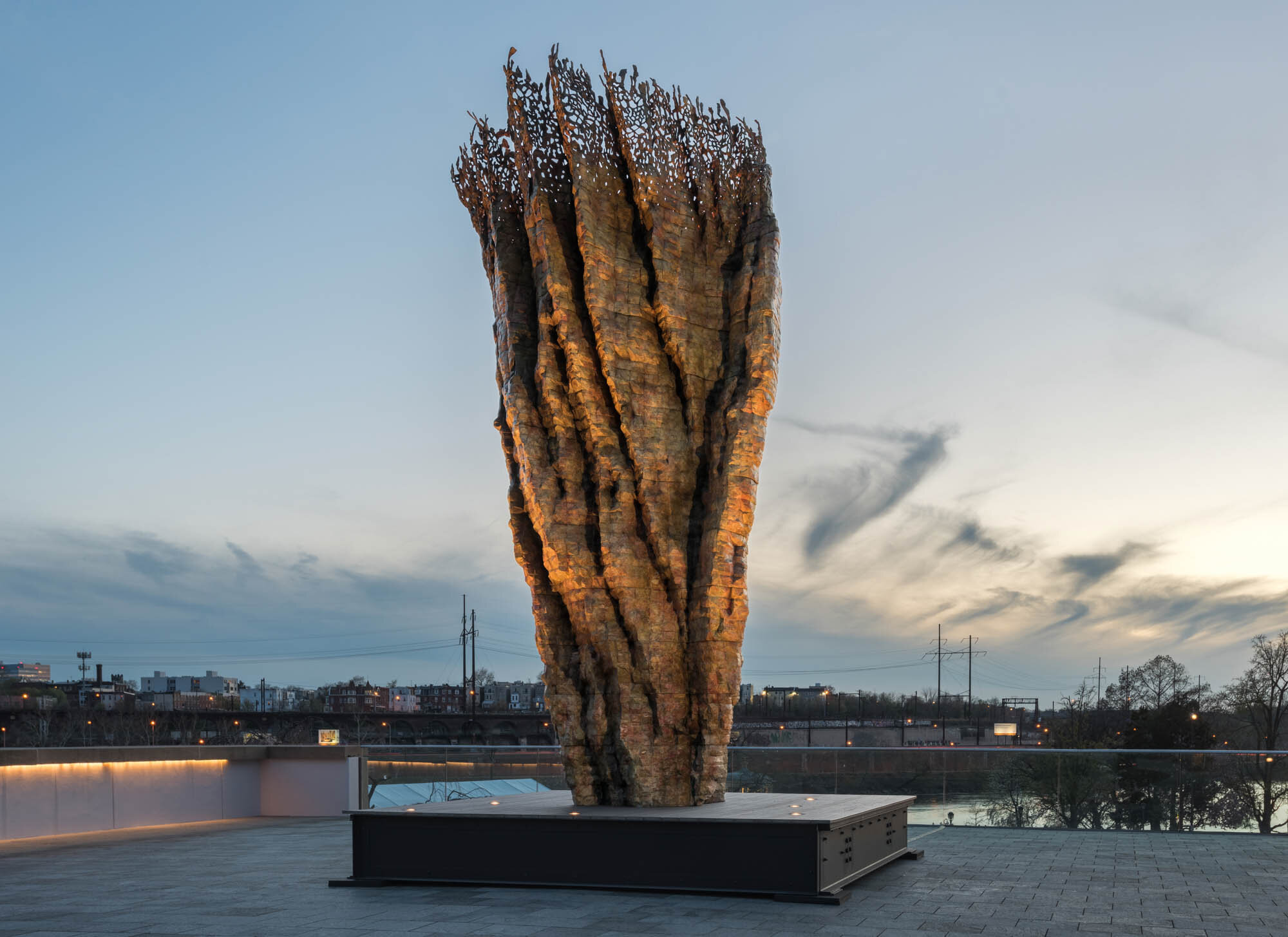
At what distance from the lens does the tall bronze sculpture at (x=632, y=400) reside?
10531 mm

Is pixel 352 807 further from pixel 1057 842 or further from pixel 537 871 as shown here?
pixel 1057 842

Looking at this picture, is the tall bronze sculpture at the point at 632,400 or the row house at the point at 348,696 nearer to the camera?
the tall bronze sculpture at the point at 632,400

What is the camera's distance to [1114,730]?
35.2m

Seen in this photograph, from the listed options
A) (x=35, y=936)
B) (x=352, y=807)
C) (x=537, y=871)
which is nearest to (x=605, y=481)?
(x=537, y=871)

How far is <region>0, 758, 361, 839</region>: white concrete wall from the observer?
1347cm

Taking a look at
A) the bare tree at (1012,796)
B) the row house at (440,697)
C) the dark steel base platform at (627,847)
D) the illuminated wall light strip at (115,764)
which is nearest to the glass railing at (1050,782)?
the bare tree at (1012,796)

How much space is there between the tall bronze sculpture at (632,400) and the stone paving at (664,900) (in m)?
2.08

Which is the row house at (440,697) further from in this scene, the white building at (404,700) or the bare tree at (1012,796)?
the bare tree at (1012,796)

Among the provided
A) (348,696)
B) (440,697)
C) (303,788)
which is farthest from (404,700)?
(303,788)

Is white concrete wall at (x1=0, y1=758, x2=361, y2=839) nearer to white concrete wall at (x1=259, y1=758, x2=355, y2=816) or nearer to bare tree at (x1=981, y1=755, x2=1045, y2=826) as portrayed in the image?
white concrete wall at (x1=259, y1=758, x2=355, y2=816)

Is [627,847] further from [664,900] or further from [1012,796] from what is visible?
[1012,796]

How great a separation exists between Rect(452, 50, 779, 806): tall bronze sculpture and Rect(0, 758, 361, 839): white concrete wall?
7252mm

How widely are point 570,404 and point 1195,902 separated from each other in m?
6.90

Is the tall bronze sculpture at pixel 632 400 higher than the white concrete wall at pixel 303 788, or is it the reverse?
the tall bronze sculpture at pixel 632 400
